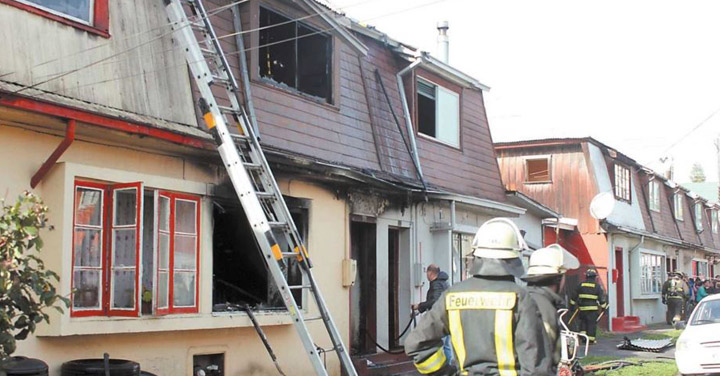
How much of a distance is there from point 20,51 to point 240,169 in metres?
2.49

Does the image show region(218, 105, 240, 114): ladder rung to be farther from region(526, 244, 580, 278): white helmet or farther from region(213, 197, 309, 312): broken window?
region(526, 244, 580, 278): white helmet

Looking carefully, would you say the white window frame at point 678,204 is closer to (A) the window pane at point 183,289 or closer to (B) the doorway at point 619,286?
(B) the doorway at point 619,286

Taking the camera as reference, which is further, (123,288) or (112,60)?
(112,60)

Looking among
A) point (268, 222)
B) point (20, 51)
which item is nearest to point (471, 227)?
point (268, 222)

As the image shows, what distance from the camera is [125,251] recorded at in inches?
349

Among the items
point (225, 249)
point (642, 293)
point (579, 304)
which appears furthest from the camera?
point (642, 293)

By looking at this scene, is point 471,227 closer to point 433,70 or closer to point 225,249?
point 433,70

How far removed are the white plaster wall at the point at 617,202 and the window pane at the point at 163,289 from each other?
18.4 meters

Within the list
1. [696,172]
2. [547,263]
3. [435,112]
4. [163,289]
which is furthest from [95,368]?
[696,172]

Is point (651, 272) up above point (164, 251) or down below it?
below

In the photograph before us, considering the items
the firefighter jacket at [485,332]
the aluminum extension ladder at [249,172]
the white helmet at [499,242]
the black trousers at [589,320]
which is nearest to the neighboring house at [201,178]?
the aluminum extension ladder at [249,172]

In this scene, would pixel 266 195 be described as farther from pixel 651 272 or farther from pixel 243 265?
pixel 651 272

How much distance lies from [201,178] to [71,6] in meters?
2.43

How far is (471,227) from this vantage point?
52.4ft
